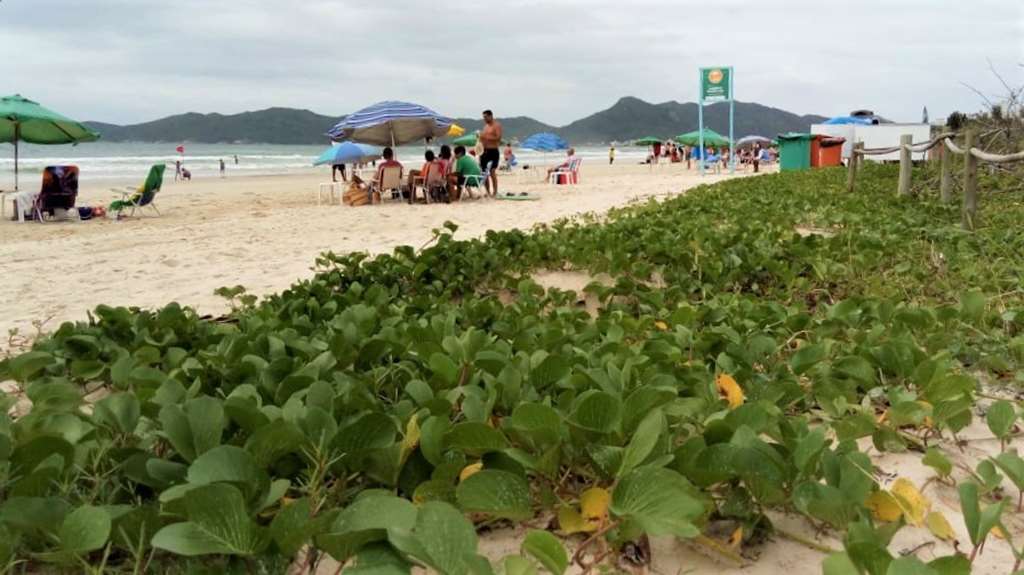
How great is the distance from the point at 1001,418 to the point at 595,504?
1027 millimetres


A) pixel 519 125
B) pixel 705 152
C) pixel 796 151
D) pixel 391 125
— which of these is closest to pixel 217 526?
pixel 391 125

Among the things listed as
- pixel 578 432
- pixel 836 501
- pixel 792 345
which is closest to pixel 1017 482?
pixel 836 501

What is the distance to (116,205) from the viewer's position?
36.1ft

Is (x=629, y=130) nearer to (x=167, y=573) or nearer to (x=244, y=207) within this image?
(x=244, y=207)

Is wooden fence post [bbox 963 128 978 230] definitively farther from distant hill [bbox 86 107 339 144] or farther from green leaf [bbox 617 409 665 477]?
distant hill [bbox 86 107 339 144]

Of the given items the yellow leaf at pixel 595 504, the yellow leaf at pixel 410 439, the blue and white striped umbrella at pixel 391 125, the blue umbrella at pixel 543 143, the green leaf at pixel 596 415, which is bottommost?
the yellow leaf at pixel 595 504

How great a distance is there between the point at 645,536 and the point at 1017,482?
733 mm

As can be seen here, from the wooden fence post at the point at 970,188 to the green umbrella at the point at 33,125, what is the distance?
40.2ft

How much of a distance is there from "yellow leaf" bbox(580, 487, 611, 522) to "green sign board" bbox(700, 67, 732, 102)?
22.6 meters

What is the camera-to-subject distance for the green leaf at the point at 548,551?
1028 mm

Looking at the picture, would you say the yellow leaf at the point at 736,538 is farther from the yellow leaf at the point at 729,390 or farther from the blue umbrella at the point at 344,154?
the blue umbrella at the point at 344,154

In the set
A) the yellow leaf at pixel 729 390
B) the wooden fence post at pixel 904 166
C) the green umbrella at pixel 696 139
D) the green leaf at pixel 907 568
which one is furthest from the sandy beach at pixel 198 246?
the green umbrella at pixel 696 139

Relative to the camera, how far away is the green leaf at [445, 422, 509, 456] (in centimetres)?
135

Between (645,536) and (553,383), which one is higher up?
(553,383)
